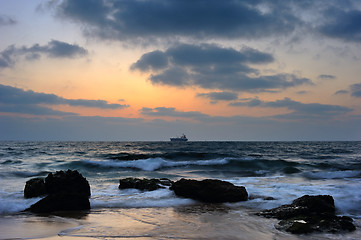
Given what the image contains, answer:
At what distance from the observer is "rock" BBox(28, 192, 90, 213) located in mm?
7193

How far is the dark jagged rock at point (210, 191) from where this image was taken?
28.8 feet

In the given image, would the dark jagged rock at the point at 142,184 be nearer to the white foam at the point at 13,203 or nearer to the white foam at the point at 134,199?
the white foam at the point at 134,199

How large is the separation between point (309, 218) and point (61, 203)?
235 inches

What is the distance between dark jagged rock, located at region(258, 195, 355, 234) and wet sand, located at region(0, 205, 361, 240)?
207mm

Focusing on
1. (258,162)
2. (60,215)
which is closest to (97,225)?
(60,215)

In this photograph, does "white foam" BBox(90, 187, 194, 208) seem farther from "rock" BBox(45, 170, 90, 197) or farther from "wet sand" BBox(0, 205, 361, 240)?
"wet sand" BBox(0, 205, 361, 240)

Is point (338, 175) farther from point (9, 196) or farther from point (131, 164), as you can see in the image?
point (9, 196)

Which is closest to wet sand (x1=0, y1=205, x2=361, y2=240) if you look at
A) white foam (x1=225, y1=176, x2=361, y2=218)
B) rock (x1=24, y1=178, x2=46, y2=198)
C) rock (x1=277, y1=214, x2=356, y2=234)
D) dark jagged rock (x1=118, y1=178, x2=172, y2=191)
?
rock (x1=277, y1=214, x2=356, y2=234)

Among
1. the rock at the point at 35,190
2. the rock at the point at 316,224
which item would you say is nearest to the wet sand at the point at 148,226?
the rock at the point at 316,224

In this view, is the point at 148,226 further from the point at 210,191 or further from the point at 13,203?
the point at 13,203

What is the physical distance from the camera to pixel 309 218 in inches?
231

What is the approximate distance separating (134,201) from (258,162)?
61.5 ft

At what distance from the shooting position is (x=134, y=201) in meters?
8.41

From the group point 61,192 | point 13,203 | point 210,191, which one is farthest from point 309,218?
point 13,203
